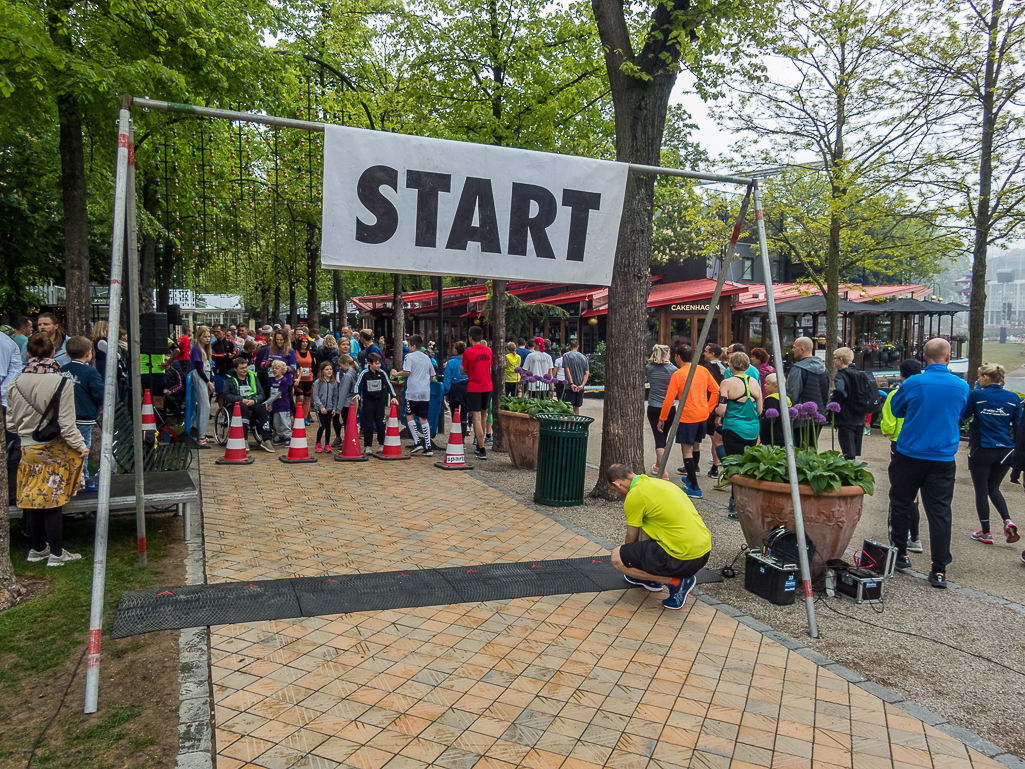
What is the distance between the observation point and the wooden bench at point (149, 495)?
568 centimetres

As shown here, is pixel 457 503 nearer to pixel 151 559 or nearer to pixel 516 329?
pixel 151 559

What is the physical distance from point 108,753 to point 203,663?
81 centimetres

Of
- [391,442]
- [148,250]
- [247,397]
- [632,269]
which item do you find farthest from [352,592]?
[148,250]

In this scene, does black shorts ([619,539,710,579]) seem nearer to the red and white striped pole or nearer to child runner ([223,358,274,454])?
the red and white striped pole

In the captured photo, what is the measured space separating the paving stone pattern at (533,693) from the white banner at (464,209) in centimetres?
246

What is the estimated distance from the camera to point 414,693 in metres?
3.77

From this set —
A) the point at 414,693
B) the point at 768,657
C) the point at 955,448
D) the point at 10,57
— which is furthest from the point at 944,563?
the point at 10,57

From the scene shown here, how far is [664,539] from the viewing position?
16.3 feet

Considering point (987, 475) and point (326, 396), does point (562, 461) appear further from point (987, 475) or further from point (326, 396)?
point (326, 396)

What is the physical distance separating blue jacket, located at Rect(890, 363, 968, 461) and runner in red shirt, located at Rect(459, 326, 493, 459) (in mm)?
6308

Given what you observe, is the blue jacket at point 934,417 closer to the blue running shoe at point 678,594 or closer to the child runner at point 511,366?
the blue running shoe at point 678,594

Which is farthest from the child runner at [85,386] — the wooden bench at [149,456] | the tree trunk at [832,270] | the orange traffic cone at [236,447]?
the tree trunk at [832,270]

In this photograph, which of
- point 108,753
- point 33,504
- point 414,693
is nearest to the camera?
point 108,753

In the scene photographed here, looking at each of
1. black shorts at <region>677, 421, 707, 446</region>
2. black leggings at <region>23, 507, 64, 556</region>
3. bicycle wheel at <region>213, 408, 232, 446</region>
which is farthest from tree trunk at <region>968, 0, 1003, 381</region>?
black leggings at <region>23, 507, 64, 556</region>
